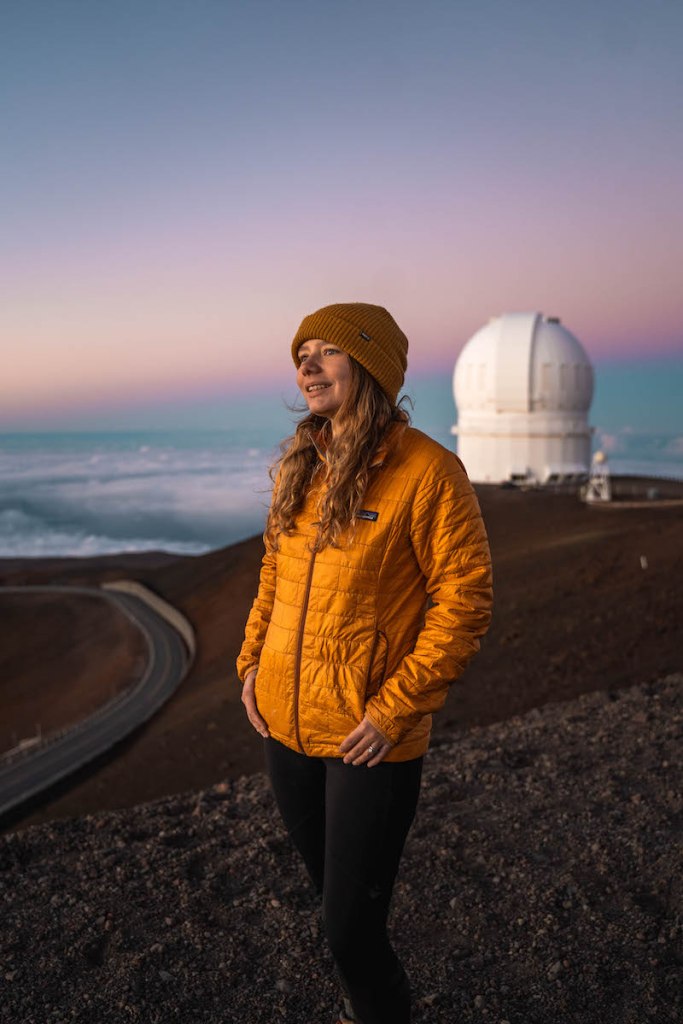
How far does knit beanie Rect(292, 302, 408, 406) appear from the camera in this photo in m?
2.52

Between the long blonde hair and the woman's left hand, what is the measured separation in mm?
598

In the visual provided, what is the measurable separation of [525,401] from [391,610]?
111 feet

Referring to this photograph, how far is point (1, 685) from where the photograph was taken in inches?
1211

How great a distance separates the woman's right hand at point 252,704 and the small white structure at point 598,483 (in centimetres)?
2902

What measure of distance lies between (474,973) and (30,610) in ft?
132

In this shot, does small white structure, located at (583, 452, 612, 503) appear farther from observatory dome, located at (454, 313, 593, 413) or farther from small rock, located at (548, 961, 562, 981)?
small rock, located at (548, 961, 562, 981)

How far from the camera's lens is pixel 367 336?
2.53 metres

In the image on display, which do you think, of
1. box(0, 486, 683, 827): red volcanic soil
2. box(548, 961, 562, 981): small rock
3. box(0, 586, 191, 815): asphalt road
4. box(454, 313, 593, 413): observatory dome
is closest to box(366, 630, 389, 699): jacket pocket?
box(548, 961, 562, 981): small rock

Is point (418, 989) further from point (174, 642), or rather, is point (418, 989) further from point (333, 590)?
point (174, 642)

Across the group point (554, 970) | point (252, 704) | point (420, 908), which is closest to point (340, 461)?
point (252, 704)

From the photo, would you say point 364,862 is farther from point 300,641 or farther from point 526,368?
point 526,368

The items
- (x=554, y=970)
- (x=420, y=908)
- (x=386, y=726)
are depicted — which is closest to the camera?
(x=386, y=726)

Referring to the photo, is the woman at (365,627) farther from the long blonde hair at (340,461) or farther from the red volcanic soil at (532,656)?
the red volcanic soil at (532,656)

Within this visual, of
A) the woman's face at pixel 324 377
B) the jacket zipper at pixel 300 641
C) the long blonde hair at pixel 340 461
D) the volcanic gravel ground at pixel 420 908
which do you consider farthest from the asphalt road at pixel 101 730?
the woman's face at pixel 324 377
